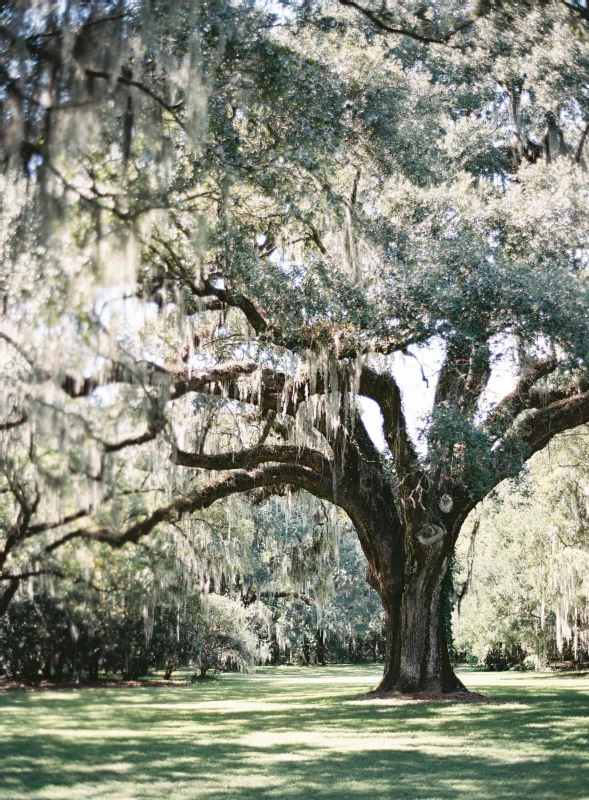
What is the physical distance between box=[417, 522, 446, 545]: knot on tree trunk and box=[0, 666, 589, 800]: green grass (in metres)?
2.07

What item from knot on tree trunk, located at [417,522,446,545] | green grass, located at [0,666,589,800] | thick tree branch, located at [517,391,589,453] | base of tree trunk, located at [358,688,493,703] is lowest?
base of tree trunk, located at [358,688,493,703]

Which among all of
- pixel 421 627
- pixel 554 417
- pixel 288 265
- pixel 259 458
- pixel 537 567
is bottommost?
pixel 421 627

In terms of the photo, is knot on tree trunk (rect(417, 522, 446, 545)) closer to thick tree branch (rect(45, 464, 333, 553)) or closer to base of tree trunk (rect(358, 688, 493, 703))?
thick tree branch (rect(45, 464, 333, 553))

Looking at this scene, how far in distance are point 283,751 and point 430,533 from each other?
179 inches

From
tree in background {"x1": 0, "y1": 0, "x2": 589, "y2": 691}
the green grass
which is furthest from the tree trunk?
the green grass

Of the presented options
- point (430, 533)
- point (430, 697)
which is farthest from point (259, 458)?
point (430, 697)

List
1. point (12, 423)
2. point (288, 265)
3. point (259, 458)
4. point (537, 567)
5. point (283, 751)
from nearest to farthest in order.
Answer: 1. point (12, 423)
2. point (283, 751)
3. point (288, 265)
4. point (259, 458)
5. point (537, 567)

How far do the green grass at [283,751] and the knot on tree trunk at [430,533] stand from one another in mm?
2069

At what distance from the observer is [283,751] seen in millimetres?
6406

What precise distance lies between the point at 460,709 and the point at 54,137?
752 cm

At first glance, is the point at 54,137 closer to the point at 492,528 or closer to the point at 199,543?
the point at 199,543

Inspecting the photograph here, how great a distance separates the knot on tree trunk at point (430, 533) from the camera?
10398 mm

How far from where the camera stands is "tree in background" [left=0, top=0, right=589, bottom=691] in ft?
17.7

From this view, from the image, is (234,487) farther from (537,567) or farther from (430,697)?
(537,567)
